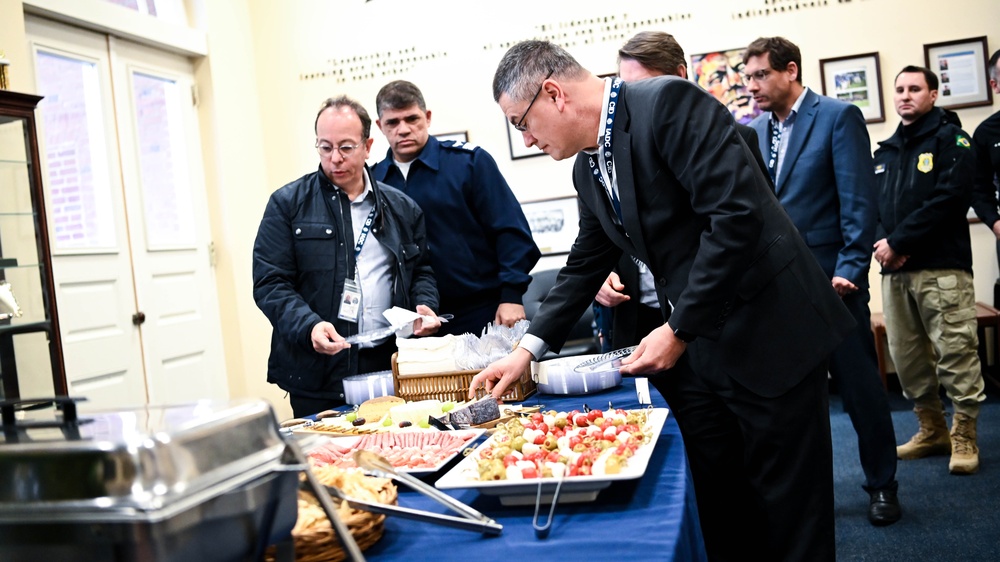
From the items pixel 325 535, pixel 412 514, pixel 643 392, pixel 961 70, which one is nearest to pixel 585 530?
pixel 412 514

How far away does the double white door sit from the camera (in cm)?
444

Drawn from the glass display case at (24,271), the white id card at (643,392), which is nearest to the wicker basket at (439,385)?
the white id card at (643,392)

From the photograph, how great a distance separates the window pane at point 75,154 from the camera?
4.41 metres

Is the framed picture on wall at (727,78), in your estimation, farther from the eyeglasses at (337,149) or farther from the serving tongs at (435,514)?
the serving tongs at (435,514)

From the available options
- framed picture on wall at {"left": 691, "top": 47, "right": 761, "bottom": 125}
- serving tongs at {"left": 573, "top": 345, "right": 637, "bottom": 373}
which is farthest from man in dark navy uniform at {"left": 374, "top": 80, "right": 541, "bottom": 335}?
framed picture on wall at {"left": 691, "top": 47, "right": 761, "bottom": 125}

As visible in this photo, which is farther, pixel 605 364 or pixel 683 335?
pixel 605 364

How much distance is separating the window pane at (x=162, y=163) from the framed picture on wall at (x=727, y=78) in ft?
10.5

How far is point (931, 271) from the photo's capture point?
378 cm

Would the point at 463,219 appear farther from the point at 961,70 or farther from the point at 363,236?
the point at 961,70

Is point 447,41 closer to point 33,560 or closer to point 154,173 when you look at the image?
point 154,173

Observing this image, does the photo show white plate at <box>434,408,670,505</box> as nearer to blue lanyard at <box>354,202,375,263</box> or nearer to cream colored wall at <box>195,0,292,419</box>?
blue lanyard at <box>354,202,375,263</box>

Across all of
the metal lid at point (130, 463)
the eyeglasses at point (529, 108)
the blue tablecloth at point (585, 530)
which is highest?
the eyeglasses at point (529, 108)

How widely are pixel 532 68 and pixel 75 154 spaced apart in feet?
11.9

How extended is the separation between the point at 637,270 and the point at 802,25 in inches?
135
